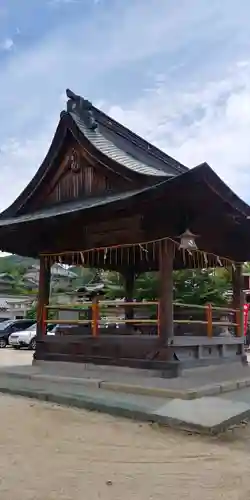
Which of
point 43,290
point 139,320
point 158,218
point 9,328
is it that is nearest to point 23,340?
point 9,328

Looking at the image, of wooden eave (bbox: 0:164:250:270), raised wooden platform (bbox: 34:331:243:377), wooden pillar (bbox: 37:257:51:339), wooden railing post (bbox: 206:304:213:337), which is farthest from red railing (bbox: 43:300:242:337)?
wooden eave (bbox: 0:164:250:270)

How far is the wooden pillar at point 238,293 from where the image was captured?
33.3ft

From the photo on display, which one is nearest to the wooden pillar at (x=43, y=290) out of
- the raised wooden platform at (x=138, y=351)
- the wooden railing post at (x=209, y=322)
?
the raised wooden platform at (x=138, y=351)

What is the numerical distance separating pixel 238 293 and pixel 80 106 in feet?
18.0

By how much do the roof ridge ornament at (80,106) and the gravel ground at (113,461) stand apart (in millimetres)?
6742

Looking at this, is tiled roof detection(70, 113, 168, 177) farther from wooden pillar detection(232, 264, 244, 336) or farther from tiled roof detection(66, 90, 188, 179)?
wooden pillar detection(232, 264, 244, 336)

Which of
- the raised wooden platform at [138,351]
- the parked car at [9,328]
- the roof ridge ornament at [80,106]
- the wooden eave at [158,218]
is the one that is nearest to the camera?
the wooden eave at [158,218]

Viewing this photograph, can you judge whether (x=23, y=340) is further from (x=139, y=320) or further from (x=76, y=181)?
(x=139, y=320)

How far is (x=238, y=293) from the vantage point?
10.1 meters

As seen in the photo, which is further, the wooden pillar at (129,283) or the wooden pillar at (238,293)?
the wooden pillar at (129,283)

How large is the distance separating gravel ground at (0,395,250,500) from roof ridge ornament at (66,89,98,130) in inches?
265

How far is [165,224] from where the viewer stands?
7871 millimetres

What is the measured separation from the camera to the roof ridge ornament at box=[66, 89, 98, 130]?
994 cm

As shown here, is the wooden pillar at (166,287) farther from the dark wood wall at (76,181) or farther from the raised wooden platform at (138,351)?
the dark wood wall at (76,181)
